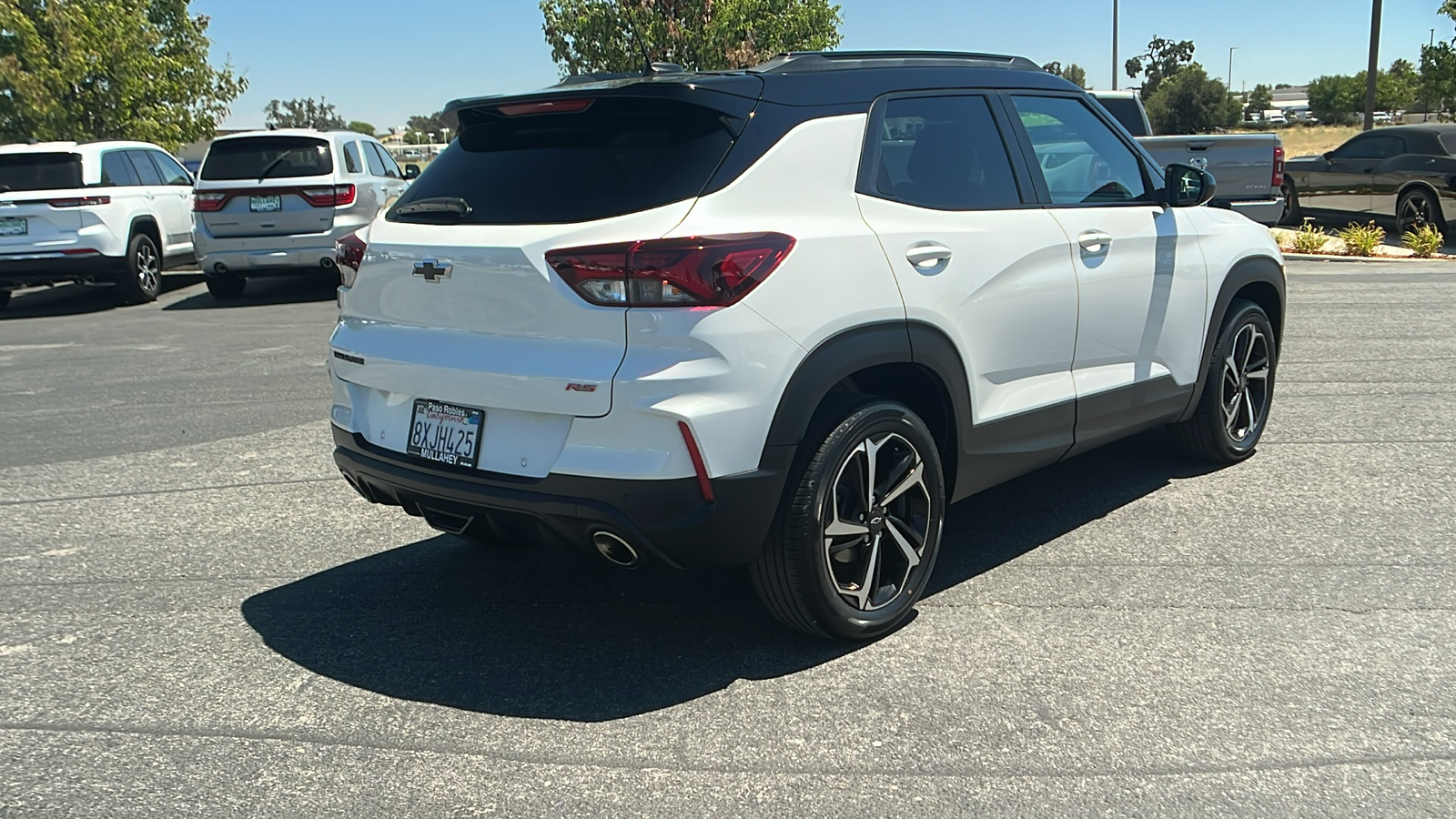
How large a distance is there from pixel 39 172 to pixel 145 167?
157 centimetres

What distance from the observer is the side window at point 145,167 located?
48.6ft

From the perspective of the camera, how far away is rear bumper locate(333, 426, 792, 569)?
3.45m

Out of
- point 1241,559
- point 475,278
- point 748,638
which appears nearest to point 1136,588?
point 1241,559

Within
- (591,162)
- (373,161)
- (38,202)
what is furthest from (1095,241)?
(38,202)

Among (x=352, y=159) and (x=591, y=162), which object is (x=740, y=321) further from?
(x=352, y=159)

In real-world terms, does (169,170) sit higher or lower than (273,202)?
higher

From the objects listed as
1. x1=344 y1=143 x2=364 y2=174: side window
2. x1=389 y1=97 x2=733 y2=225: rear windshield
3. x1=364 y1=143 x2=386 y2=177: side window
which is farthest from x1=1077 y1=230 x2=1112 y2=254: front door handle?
x1=364 y1=143 x2=386 y2=177: side window

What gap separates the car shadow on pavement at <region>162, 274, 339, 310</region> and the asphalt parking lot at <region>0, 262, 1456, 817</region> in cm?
795

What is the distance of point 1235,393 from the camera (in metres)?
5.99

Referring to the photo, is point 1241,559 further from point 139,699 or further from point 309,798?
point 139,699

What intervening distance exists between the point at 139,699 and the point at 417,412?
120 centimetres

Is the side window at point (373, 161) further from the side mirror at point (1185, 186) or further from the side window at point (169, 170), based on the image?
the side mirror at point (1185, 186)

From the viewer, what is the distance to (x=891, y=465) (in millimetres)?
4027

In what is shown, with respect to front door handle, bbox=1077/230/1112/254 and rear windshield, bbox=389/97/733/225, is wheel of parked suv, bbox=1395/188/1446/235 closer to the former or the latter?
front door handle, bbox=1077/230/1112/254
